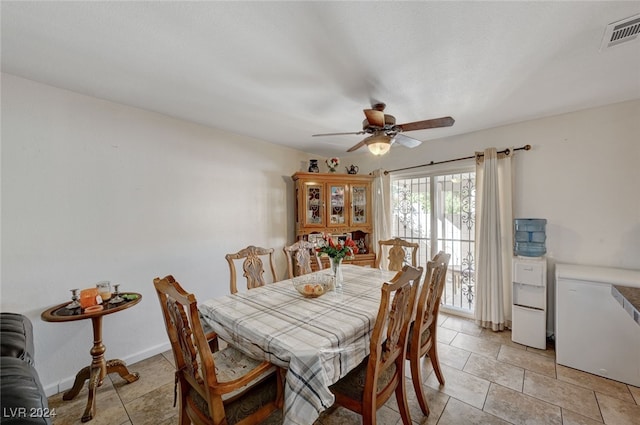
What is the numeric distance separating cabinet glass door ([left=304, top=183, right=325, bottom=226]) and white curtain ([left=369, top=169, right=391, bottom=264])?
0.92 meters

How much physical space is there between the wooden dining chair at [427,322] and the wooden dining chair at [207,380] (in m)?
0.97

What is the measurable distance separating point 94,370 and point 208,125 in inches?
99.2

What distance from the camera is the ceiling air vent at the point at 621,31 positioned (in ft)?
4.46

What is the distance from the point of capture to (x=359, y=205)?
13.4 feet

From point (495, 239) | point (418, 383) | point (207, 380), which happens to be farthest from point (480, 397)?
point (207, 380)

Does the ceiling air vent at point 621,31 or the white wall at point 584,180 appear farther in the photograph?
the white wall at point 584,180

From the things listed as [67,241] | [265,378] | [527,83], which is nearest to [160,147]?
[67,241]

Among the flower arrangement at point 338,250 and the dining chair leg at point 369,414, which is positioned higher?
the flower arrangement at point 338,250

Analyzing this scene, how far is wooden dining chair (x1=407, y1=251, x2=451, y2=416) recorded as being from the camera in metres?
1.63

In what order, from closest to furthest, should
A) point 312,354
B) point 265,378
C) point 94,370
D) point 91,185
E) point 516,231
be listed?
point 312,354
point 265,378
point 94,370
point 91,185
point 516,231

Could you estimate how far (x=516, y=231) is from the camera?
280 cm

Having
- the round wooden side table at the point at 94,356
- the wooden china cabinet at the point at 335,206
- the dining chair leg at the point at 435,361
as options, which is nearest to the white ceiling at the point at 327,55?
the wooden china cabinet at the point at 335,206

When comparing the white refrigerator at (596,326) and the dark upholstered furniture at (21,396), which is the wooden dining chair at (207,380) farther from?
the white refrigerator at (596,326)

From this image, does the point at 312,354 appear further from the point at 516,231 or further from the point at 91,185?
the point at 516,231
